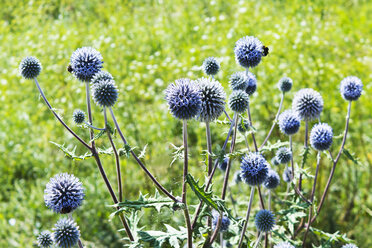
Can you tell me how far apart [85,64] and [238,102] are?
96 centimetres

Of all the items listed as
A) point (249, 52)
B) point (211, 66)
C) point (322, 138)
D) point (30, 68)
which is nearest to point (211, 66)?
point (211, 66)

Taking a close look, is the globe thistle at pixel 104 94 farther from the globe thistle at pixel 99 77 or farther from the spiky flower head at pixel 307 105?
the spiky flower head at pixel 307 105

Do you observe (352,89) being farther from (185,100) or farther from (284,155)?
(185,100)

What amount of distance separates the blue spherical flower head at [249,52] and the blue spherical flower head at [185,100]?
608 mm

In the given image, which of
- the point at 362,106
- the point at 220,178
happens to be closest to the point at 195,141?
the point at 220,178

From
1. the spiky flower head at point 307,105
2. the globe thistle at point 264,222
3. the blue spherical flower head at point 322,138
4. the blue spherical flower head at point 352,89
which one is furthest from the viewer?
the blue spherical flower head at point 352,89

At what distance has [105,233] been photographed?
3.75m

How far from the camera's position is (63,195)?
1974mm

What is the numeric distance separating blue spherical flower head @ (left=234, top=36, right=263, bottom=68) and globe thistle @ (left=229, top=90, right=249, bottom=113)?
14.2 inches

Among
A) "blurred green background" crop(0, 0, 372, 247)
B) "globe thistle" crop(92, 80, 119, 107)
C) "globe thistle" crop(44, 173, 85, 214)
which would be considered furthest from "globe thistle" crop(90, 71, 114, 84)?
"blurred green background" crop(0, 0, 372, 247)

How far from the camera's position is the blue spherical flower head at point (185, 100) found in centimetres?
188

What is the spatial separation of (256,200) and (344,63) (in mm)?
2533

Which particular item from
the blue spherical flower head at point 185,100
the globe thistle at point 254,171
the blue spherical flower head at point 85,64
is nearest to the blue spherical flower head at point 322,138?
the globe thistle at point 254,171

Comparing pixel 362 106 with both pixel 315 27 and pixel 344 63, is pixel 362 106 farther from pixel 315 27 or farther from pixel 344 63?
pixel 315 27
